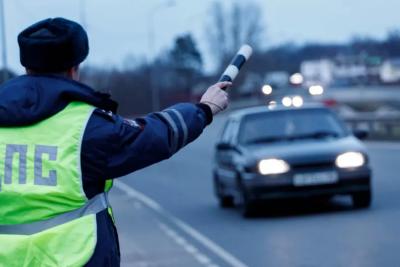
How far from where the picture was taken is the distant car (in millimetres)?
15781

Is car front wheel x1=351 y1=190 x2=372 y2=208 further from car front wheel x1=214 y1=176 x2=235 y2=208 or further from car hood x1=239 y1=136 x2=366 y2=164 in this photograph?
car front wheel x1=214 y1=176 x2=235 y2=208

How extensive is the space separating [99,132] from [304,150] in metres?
12.6

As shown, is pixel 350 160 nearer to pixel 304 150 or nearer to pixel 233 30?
pixel 304 150

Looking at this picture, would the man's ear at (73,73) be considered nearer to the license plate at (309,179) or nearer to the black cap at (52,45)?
the black cap at (52,45)

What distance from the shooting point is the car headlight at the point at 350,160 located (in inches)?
626

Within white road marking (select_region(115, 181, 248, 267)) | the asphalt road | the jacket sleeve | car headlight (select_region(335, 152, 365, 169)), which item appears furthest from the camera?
car headlight (select_region(335, 152, 365, 169))

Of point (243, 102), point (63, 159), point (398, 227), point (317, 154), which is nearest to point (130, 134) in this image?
point (63, 159)

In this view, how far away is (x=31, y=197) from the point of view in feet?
11.1

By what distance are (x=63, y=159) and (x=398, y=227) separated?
35.7 feet

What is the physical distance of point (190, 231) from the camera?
602 inches

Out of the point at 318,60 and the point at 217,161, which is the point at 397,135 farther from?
the point at 318,60

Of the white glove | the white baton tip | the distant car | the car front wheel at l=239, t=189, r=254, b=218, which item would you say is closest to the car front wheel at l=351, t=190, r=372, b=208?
the distant car

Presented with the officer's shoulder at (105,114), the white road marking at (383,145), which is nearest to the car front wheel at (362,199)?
the officer's shoulder at (105,114)

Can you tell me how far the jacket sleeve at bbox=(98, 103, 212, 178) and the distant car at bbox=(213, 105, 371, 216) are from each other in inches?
474
